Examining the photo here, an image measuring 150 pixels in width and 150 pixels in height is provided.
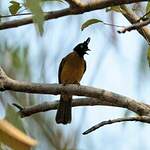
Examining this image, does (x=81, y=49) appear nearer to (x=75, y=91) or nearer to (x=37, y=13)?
(x=75, y=91)

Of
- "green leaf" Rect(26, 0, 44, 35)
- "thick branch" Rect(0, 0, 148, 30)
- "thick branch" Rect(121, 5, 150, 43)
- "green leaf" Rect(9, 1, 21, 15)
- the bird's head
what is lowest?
the bird's head

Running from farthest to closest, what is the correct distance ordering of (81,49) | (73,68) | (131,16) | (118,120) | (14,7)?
1. (81,49)
2. (73,68)
3. (131,16)
4. (118,120)
5. (14,7)

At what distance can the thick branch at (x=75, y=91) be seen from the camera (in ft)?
3.74

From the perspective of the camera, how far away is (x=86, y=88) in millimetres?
1171

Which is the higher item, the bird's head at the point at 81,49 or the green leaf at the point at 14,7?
the green leaf at the point at 14,7

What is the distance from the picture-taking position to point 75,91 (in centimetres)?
121

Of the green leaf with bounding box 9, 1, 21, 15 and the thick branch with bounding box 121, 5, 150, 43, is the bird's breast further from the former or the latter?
the green leaf with bounding box 9, 1, 21, 15

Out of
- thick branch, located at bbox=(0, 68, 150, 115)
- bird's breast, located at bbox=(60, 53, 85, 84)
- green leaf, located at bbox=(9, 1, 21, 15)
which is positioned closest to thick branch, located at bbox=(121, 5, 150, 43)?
thick branch, located at bbox=(0, 68, 150, 115)

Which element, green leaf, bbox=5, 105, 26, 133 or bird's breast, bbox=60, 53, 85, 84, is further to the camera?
bird's breast, bbox=60, 53, 85, 84

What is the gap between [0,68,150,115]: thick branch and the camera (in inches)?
44.9

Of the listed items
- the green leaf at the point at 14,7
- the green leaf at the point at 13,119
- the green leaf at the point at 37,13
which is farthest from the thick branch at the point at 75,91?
the green leaf at the point at 37,13

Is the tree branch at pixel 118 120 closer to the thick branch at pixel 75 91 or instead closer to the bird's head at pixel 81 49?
the thick branch at pixel 75 91

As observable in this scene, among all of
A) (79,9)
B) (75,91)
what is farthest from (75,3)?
(75,91)

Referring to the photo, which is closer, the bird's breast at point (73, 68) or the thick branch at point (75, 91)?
the thick branch at point (75, 91)
